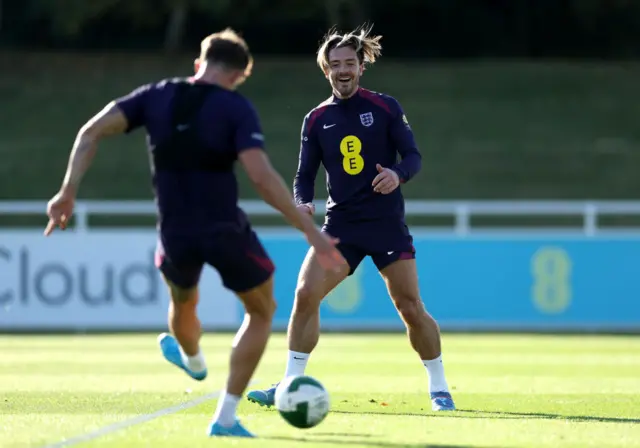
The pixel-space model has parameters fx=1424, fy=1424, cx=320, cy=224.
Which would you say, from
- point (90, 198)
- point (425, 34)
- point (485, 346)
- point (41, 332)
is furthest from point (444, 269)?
point (425, 34)

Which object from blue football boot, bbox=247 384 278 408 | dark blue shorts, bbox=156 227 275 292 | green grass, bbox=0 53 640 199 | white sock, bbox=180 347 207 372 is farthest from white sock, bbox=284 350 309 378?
green grass, bbox=0 53 640 199

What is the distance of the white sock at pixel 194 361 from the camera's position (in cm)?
847

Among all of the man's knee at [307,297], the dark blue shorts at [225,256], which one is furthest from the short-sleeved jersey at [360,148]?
the dark blue shorts at [225,256]

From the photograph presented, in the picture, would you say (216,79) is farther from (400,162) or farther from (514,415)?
(514,415)

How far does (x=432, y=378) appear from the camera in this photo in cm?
995

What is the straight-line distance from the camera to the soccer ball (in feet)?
26.1

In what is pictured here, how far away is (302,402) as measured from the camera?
7938 millimetres

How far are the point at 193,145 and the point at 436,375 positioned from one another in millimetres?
3203

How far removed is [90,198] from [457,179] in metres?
9.29

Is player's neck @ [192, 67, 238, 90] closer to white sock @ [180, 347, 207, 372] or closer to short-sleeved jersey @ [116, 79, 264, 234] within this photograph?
short-sleeved jersey @ [116, 79, 264, 234]

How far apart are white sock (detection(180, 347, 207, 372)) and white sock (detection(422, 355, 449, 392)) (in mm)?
2033

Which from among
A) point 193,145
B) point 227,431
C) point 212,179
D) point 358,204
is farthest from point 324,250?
point 358,204

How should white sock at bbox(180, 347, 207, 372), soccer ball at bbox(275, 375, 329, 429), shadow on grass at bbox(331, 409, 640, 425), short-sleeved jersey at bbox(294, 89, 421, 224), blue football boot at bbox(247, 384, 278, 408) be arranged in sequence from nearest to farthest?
soccer ball at bbox(275, 375, 329, 429) → white sock at bbox(180, 347, 207, 372) → shadow on grass at bbox(331, 409, 640, 425) → short-sleeved jersey at bbox(294, 89, 421, 224) → blue football boot at bbox(247, 384, 278, 408)

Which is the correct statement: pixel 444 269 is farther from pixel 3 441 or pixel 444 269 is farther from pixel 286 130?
pixel 286 130
